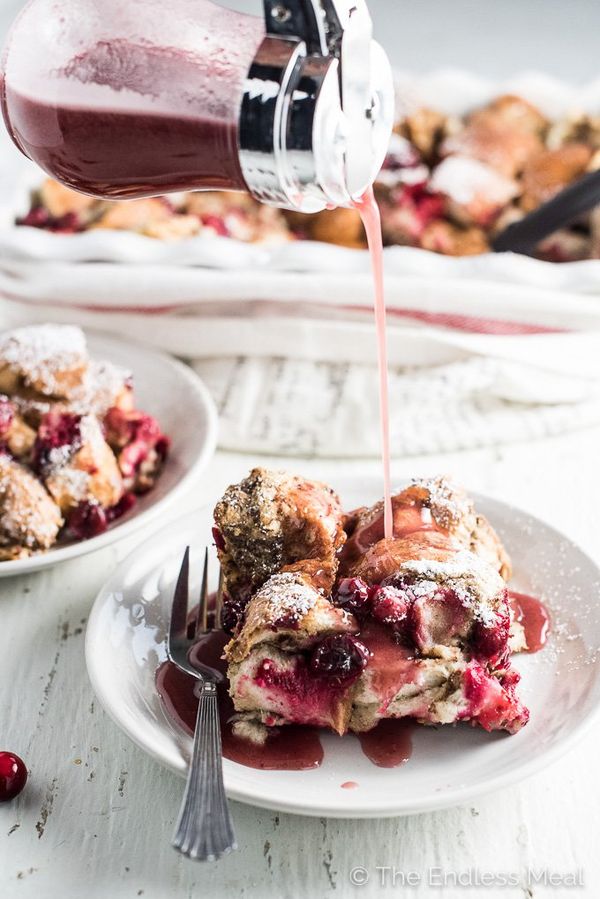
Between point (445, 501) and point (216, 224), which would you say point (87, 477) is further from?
point (216, 224)

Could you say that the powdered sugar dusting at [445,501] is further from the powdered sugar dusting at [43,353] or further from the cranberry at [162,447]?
the powdered sugar dusting at [43,353]

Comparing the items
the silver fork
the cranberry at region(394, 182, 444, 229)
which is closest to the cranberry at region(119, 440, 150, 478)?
the silver fork

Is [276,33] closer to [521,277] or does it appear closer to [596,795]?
[596,795]

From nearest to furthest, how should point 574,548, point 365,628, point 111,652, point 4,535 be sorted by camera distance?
point 365,628
point 111,652
point 574,548
point 4,535

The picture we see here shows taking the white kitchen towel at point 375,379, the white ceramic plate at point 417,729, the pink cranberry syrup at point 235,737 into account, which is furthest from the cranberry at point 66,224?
the pink cranberry syrup at point 235,737

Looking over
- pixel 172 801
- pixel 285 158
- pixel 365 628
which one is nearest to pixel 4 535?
pixel 172 801
